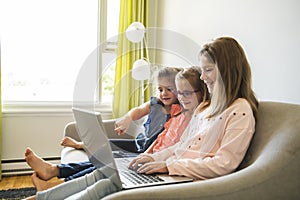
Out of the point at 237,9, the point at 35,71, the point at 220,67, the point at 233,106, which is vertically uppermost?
the point at 237,9

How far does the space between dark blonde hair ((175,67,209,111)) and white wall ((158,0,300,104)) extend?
338 mm

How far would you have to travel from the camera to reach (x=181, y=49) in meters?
1.50

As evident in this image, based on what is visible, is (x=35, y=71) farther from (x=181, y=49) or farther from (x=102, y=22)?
(x=181, y=49)

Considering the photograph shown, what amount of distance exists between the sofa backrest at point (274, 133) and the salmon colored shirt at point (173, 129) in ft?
1.12

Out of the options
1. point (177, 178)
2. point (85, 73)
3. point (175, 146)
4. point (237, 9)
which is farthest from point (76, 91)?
point (237, 9)

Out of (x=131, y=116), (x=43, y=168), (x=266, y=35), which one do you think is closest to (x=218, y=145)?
(x=266, y=35)

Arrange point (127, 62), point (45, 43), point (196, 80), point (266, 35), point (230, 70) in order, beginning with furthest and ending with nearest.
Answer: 1. point (45, 43)
2. point (127, 62)
3. point (266, 35)
4. point (196, 80)
5. point (230, 70)

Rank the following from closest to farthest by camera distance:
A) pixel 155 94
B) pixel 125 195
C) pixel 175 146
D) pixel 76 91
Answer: pixel 125 195 < pixel 175 146 < pixel 76 91 < pixel 155 94

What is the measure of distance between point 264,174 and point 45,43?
2.39 meters

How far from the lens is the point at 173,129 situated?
4.57 feet

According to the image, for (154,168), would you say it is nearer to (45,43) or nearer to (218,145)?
(218,145)

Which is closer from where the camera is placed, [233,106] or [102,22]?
[233,106]

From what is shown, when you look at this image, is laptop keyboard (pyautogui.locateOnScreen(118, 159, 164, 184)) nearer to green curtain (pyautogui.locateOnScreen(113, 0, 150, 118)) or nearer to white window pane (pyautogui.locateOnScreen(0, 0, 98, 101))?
green curtain (pyautogui.locateOnScreen(113, 0, 150, 118))

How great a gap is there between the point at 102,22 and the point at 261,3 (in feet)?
5.53
